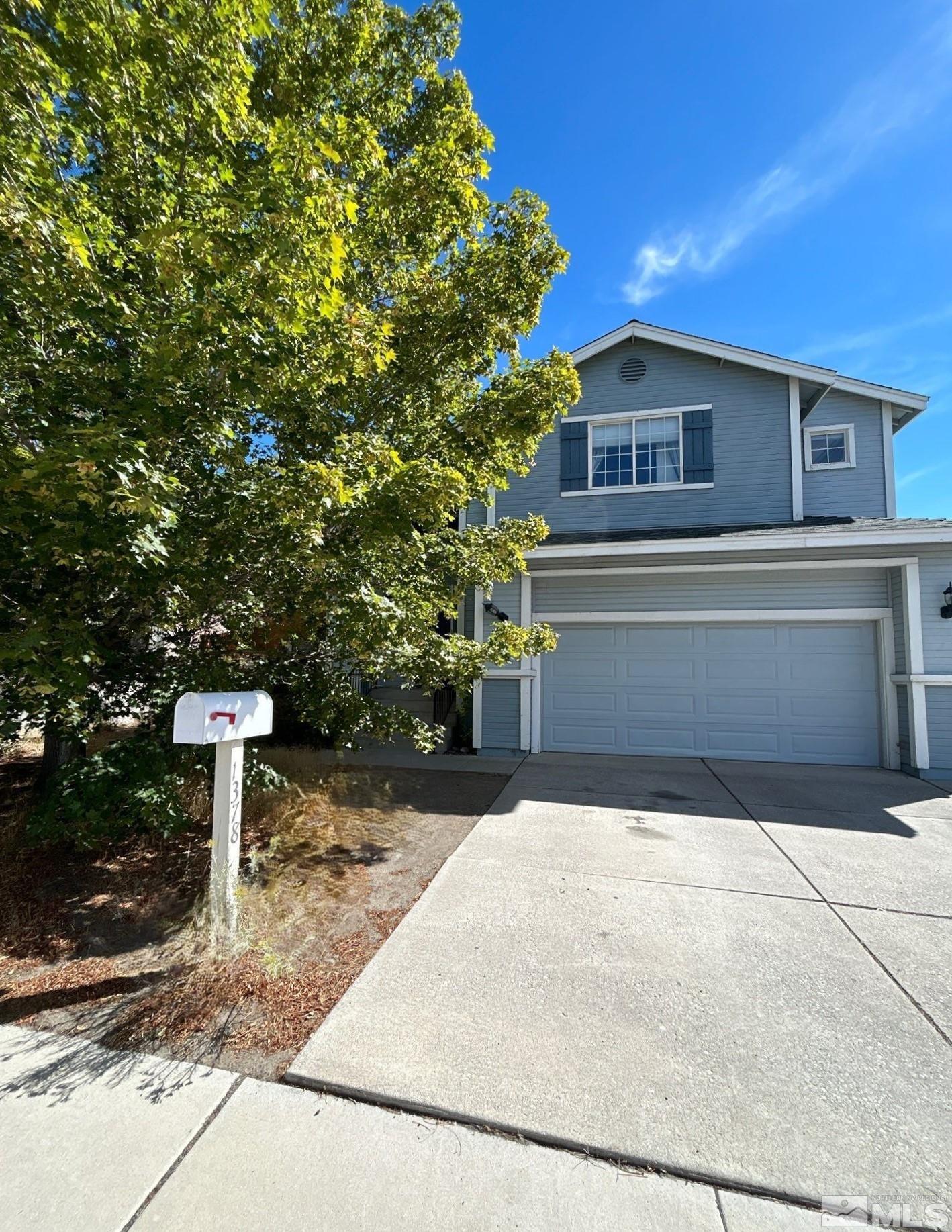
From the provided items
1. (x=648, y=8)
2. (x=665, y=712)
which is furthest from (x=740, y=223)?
(x=665, y=712)

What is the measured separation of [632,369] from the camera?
9477 mm

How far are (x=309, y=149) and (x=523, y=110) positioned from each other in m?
5.62

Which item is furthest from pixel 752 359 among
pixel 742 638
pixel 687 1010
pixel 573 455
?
pixel 687 1010

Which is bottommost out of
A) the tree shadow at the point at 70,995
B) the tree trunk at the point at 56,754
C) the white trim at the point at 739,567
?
the tree shadow at the point at 70,995

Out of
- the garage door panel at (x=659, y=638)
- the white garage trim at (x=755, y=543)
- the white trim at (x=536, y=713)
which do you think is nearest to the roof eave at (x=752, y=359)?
the white garage trim at (x=755, y=543)

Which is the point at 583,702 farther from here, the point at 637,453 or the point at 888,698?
the point at 637,453

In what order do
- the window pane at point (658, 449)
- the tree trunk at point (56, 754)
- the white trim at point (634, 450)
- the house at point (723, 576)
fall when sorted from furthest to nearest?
the window pane at point (658, 449) → the white trim at point (634, 450) → the house at point (723, 576) → the tree trunk at point (56, 754)

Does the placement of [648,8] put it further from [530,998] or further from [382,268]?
[530,998]

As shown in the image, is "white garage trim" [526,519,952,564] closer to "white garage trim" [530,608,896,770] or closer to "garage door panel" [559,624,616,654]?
"white garage trim" [530,608,896,770]

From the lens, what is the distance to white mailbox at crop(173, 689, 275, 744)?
269cm

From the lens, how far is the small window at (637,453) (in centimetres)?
921

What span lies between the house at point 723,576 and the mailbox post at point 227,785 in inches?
225

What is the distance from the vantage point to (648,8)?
5.78 m

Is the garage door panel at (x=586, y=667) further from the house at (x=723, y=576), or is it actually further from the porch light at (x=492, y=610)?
the porch light at (x=492, y=610)
